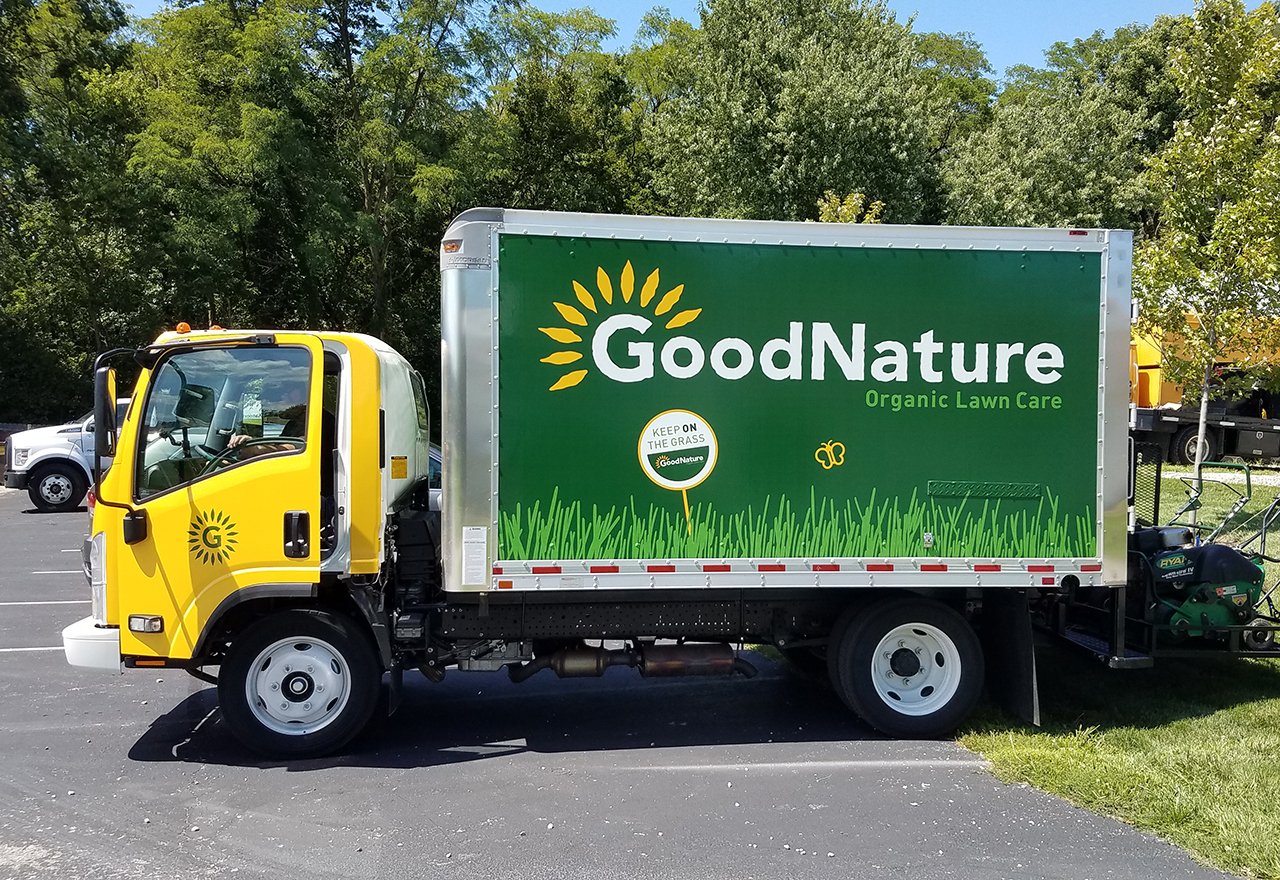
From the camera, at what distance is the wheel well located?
17.9 ft

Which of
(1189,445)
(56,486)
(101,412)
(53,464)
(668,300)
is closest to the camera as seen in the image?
(101,412)

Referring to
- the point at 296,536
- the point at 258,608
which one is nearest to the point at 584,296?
the point at 296,536

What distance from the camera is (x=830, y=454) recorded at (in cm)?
573

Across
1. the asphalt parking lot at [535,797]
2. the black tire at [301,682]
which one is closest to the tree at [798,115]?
the asphalt parking lot at [535,797]

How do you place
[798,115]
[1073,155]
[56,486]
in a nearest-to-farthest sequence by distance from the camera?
[56,486]
[798,115]
[1073,155]

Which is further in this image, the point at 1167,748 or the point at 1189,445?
the point at 1189,445

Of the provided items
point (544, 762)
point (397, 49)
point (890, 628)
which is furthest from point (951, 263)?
point (397, 49)

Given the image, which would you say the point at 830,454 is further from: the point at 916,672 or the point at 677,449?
the point at 916,672

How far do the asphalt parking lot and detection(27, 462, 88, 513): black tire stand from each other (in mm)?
11392

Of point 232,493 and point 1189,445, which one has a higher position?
point 232,493

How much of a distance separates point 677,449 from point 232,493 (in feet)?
7.89

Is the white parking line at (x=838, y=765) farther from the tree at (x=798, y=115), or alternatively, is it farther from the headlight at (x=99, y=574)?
the tree at (x=798, y=115)

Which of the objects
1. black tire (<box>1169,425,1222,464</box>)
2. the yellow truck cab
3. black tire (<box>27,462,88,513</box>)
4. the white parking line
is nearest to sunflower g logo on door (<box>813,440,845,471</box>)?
the white parking line

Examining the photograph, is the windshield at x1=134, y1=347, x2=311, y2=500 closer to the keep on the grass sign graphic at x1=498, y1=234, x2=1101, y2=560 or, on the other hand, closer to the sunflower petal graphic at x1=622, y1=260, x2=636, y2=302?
the keep on the grass sign graphic at x1=498, y1=234, x2=1101, y2=560
